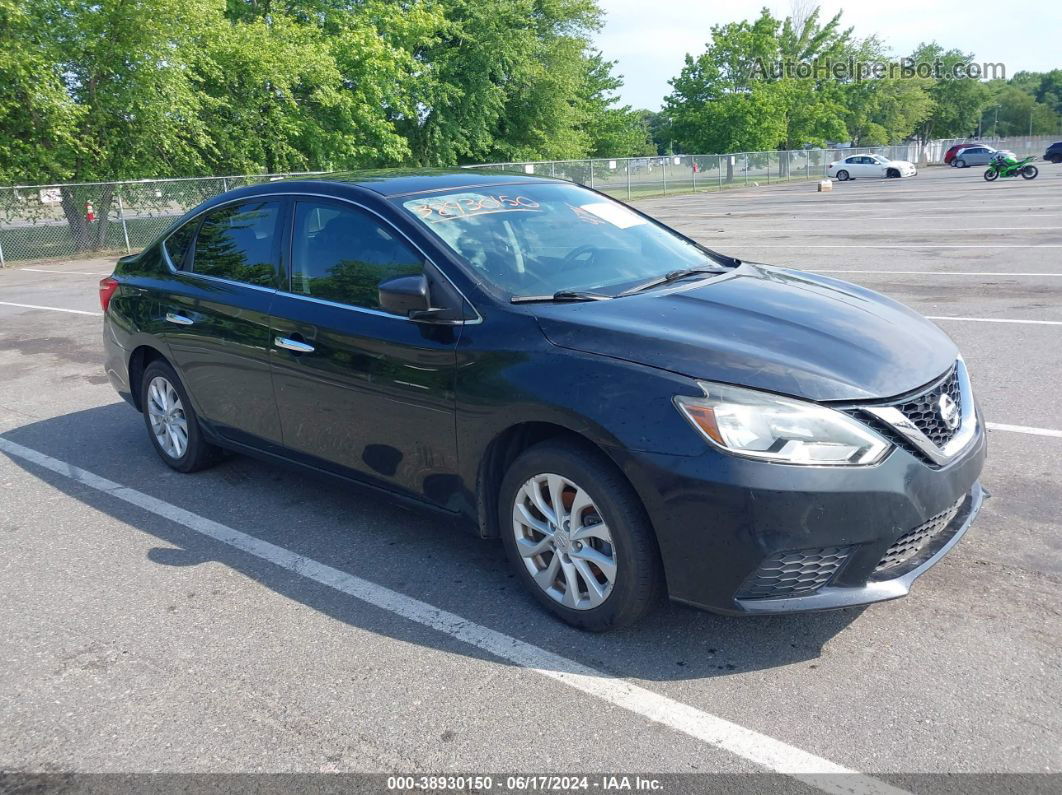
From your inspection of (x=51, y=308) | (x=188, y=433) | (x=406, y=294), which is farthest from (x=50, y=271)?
(x=406, y=294)

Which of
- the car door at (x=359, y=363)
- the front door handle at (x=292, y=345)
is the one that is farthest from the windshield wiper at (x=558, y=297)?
the front door handle at (x=292, y=345)

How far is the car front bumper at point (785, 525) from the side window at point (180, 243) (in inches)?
135

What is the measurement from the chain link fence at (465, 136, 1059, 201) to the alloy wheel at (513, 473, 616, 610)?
2665cm

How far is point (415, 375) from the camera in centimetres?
381

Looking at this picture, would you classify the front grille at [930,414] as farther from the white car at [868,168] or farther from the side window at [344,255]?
the white car at [868,168]

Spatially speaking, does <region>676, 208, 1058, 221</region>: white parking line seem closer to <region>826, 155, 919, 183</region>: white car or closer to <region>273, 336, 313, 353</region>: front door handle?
<region>273, 336, 313, 353</region>: front door handle

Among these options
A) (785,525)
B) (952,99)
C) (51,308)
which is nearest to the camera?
Result: (785,525)

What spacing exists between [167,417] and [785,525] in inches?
157

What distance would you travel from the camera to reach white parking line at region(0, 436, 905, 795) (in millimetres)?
2646

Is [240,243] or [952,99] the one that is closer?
[240,243]

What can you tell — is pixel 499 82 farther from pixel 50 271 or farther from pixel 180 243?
pixel 180 243

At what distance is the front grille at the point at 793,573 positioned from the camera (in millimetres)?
2971

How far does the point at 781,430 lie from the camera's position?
9.70 feet

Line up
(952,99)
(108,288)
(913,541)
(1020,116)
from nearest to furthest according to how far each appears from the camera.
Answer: (913,541), (108,288), (952,99), (1020,116)
